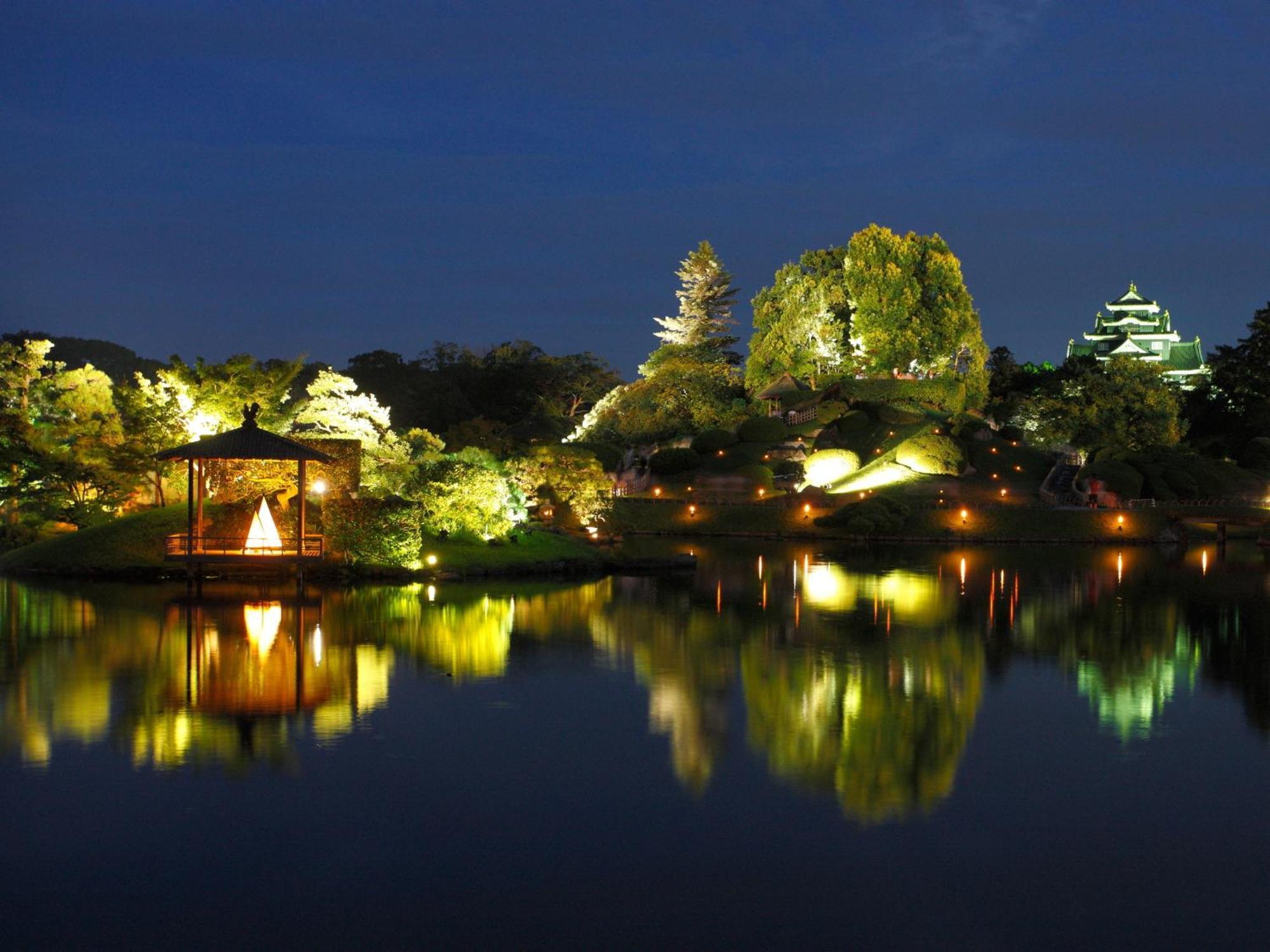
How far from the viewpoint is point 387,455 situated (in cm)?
3316

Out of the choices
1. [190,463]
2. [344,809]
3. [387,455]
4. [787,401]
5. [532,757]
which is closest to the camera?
[344,809]

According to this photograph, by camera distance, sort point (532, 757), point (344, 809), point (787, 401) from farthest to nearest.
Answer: point (787, 401) < point (532, 757) < point (344, 809)

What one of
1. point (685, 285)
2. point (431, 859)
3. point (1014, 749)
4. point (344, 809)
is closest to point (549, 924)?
point (431, 859)

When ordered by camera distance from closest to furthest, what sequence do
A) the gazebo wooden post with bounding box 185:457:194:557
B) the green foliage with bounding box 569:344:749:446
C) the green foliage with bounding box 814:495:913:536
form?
the gazebo wooden post with bounding box 185:457:194:557, the green foliage with bounding box 814:495:913:536, the green foliage with bounding box 569:344:749:446

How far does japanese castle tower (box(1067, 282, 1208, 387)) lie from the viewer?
88875 millimetres

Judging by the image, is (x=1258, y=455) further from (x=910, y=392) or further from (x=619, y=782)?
(x=619, y=782)

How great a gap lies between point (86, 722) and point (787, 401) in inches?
2287

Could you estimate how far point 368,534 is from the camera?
2928 centimetres

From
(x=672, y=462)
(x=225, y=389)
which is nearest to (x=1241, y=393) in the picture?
(x=672, y=462)

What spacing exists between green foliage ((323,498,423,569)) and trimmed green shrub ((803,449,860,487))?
3295 cm

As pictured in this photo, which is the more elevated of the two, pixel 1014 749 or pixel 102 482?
pixel 102 482

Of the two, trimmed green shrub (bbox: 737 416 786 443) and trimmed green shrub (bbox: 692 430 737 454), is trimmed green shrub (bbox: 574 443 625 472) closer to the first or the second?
trimmed green shrub (bbox: 692 430 737 454)

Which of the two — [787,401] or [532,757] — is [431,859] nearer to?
[532,757]

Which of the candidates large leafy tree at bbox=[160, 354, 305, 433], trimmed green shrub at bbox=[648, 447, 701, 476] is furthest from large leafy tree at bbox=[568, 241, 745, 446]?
large leafy tree at bbox=[160, 354, 305, 433]
